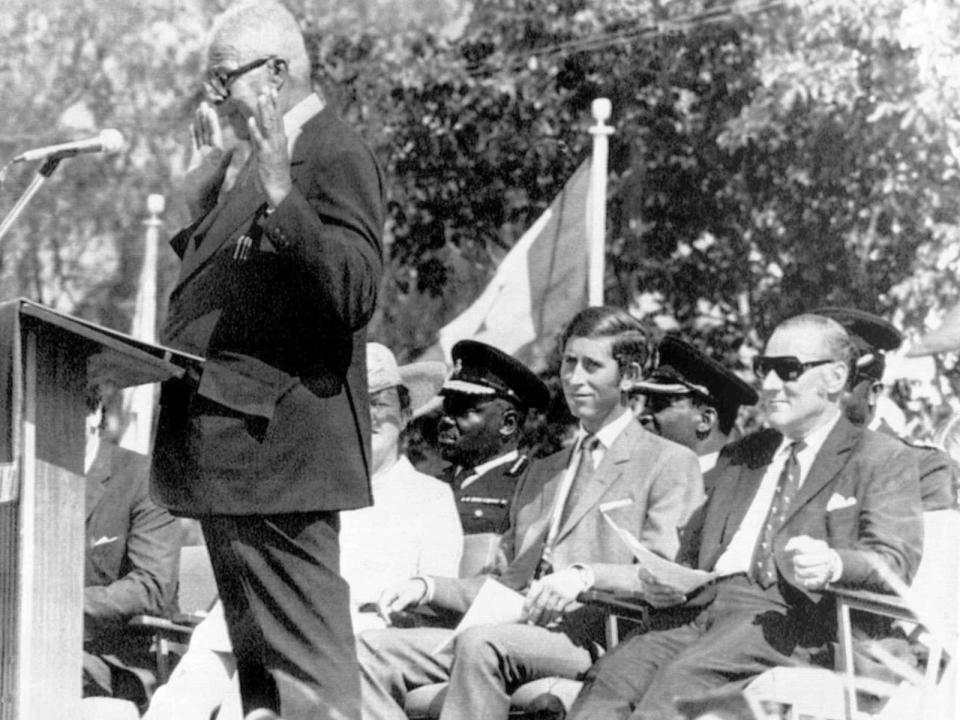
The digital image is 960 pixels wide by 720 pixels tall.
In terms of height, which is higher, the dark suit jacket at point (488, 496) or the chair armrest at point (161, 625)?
the dark suit jacket at point (488, 496)

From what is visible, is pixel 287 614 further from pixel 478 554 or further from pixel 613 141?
pixel 613 141

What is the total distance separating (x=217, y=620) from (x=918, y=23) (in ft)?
13.8

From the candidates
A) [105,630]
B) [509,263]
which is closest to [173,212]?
[509,263]

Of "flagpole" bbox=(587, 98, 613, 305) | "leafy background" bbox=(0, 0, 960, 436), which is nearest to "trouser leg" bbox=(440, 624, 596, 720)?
"flagpole" bbox=(587, 98, 613, 305)

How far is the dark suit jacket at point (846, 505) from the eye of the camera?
427 centimetres

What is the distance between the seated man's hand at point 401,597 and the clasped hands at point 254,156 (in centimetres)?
174

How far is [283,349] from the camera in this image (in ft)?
9.74

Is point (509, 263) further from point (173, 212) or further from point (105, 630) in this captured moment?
point (173, 212)

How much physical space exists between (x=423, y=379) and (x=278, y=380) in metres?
3.41

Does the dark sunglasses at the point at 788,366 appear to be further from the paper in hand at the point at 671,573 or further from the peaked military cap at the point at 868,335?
the paper in hand at the point at 671,573

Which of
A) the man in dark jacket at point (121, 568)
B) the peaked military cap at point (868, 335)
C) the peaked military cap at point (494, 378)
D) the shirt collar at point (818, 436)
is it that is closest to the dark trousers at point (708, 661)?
the shirt collar at point (818, 436)

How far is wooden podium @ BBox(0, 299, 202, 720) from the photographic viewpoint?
2.79 meters

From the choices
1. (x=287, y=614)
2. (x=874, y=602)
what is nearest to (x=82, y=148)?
(x=287, y=614)

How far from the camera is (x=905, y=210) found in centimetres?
804
